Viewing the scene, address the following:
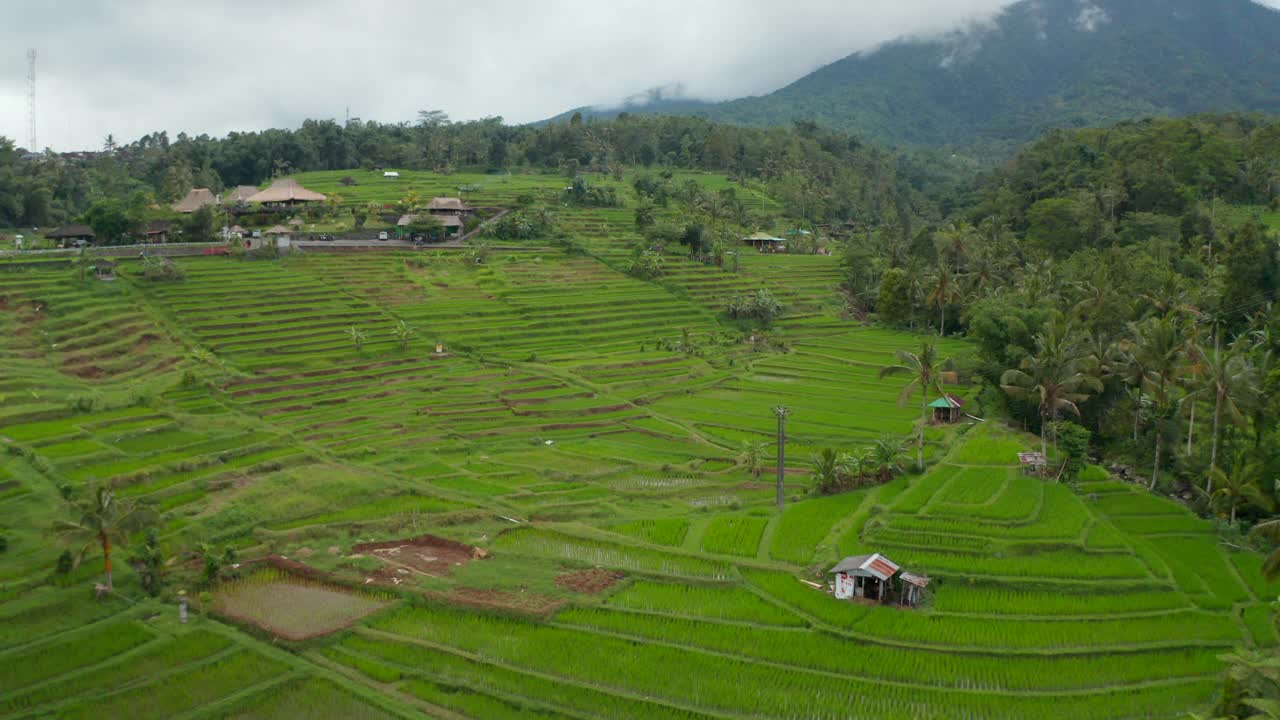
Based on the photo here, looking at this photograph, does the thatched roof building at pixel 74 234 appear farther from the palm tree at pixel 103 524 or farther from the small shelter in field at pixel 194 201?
the palm tree at pixel 103 524

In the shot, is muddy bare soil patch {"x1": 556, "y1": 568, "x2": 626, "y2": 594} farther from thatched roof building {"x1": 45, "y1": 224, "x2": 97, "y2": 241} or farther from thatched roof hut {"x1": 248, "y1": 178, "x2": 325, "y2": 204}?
thatched roof hut {"x1": 248, "y1": 178, "x2": 325, "y2": 204}

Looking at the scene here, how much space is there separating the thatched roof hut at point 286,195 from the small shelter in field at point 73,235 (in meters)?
15.5

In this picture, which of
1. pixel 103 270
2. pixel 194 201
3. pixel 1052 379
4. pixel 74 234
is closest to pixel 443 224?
pixel 194 201

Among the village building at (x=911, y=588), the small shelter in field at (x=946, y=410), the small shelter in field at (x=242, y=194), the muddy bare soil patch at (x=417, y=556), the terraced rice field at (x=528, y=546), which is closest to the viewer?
the terraced rice field at (x=528, y=546)

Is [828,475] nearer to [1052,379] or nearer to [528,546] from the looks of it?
[1052,379]

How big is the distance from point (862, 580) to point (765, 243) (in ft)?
218

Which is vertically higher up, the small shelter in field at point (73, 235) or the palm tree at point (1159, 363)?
the small shelter in field at point (73, 235)

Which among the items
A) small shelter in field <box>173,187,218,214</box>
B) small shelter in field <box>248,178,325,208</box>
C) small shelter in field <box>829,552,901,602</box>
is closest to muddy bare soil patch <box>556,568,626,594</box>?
small shelter in field <box>829,552,901,602</box>

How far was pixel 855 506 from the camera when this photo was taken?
106ft

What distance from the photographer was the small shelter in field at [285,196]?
259 feet

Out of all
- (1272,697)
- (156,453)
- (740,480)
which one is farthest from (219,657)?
(1272,697)


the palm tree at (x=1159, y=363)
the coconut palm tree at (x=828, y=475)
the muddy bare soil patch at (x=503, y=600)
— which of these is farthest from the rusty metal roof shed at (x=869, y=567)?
the palm tree at (x=1159, y=363)

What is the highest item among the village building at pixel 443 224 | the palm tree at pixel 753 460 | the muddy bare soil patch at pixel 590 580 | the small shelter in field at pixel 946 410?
the village building at pixel 443 224

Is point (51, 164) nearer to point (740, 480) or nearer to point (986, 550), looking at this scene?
point (740, 480)
